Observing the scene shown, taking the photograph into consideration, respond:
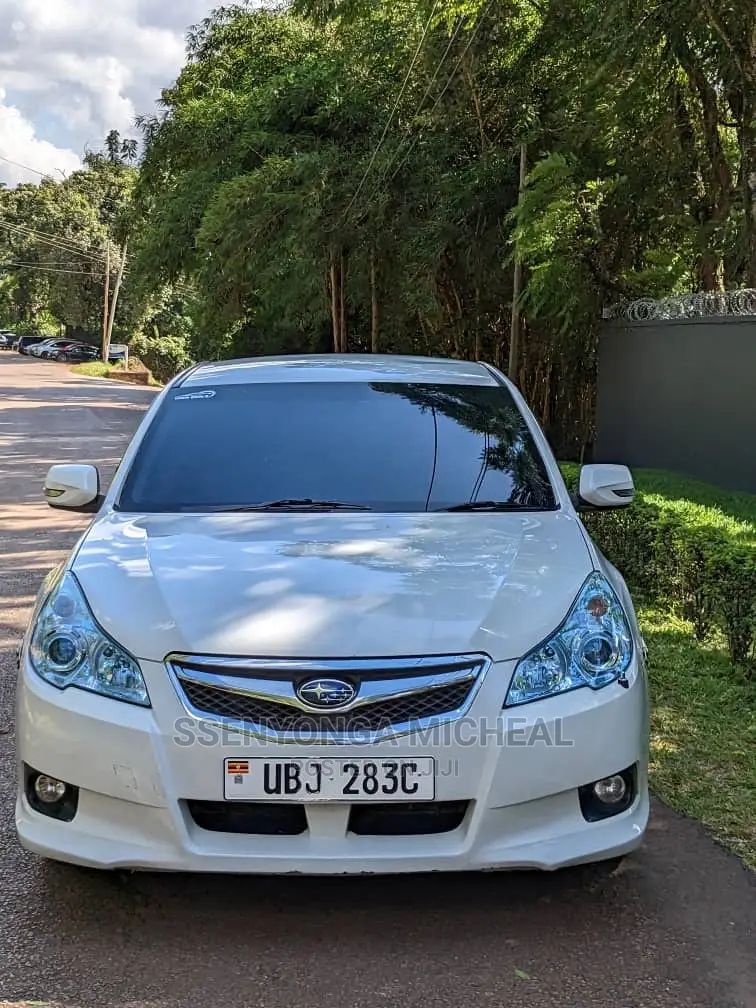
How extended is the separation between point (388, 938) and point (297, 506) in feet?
4.80

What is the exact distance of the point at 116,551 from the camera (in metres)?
3.40

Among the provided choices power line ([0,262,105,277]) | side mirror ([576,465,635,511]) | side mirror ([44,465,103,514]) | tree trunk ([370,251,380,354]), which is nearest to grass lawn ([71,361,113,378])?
power line ([0,262,105,277])

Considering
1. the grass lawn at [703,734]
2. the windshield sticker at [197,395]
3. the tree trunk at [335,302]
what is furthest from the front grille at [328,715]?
the tree trunk at [335,302]

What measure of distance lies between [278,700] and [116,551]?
0.91 metres

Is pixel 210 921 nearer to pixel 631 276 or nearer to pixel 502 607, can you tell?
pixel 502 607

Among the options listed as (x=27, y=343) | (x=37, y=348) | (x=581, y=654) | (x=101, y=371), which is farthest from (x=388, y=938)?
(x=27, y=343)

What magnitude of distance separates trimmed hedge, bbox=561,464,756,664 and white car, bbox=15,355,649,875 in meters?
2.19

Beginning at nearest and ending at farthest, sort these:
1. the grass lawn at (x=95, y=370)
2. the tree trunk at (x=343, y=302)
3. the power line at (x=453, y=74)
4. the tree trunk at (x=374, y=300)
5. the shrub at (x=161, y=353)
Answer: the power line at (x=453, y=74) < the tree trunk at (x=374, y=300) < the tree trunk at (x=343, y=302) < the grass lawn at (x=95, y=370) < the shrub at (x=161, y=353)

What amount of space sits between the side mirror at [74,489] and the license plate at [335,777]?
5.76 feet

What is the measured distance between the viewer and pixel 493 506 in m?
3.86

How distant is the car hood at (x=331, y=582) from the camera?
2863 mm

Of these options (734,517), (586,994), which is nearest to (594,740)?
(586,994)

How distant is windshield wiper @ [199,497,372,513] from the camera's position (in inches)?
149

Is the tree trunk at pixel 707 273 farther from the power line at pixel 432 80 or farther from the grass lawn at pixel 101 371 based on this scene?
the grass lawn at pixel 101 371
